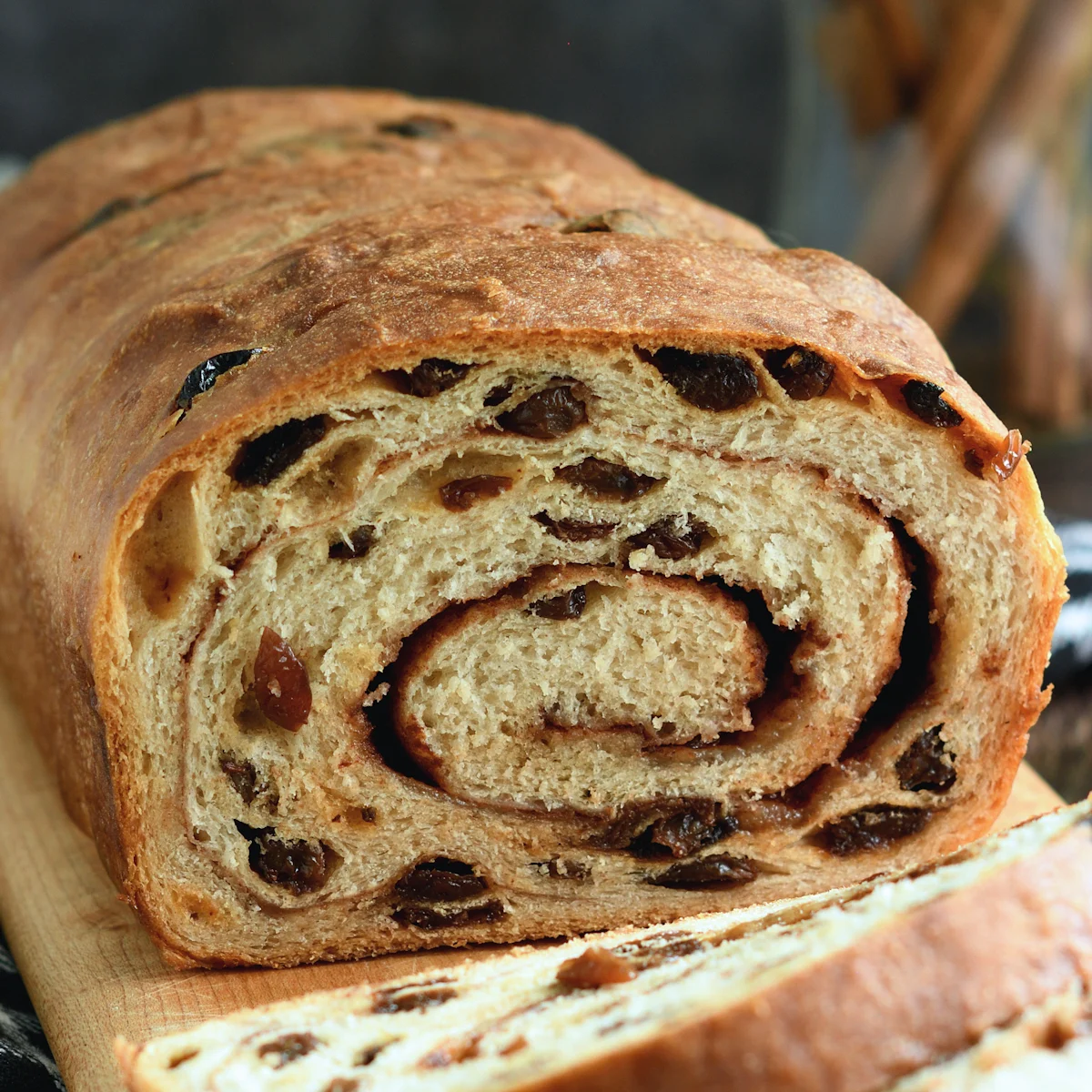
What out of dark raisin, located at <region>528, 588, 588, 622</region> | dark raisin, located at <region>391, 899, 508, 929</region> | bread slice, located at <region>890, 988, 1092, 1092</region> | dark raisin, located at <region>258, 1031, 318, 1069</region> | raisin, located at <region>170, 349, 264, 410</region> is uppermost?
raisin, located at <region>170, 349, 264, 410</region>

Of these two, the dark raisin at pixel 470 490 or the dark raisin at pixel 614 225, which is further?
the dark raisin at pixel 614 225

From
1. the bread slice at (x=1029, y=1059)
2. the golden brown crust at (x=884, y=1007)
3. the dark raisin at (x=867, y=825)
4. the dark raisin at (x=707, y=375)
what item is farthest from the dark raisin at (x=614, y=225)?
the bread slice at (x=1029, y=1059)

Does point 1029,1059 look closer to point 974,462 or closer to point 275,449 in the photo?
point 974,462

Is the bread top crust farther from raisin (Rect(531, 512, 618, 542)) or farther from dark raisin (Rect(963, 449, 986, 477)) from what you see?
raisin (Rect(531, 512, 618, 542))

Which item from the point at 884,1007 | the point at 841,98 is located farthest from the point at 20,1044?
the point at 841,98

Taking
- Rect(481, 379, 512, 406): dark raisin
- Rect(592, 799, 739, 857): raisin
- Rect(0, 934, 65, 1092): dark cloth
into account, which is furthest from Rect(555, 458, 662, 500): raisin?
Rect(0, 934, 65, 1092): dark cloth

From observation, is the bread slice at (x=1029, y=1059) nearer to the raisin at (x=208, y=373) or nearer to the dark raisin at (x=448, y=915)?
the dark raisin at (x=448, y=915)
